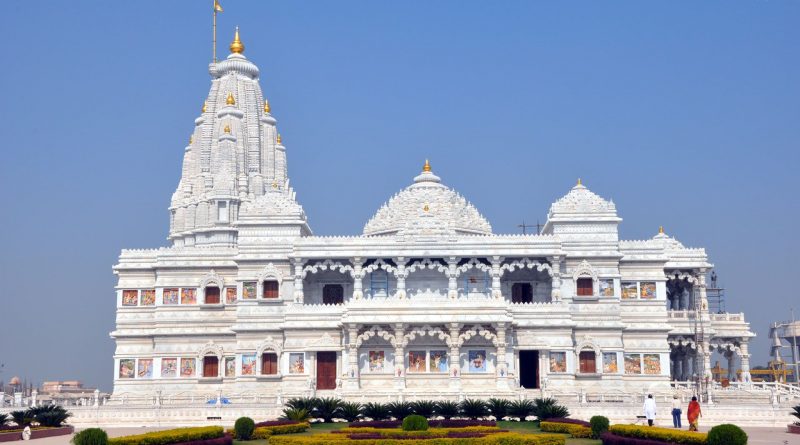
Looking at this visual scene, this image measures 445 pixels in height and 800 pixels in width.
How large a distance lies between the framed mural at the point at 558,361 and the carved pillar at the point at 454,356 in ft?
18.1

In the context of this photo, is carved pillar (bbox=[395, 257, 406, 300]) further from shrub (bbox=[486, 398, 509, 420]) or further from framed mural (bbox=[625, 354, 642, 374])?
shrub (bbox=[486, 398, 509, 420])

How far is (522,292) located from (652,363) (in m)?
8.49

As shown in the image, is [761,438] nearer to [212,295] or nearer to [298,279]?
[298,279]

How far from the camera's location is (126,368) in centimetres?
6159

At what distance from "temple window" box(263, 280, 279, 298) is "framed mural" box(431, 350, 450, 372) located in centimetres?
1035

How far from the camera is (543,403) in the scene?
40.1 meters

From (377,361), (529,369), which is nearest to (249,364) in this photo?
(377,361)

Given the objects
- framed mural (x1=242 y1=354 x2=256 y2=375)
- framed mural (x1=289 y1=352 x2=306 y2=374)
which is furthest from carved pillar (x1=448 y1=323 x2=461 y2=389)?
framed mural (x1=242 y1=354 x2=256 y2=375)

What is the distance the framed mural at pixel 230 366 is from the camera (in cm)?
6016

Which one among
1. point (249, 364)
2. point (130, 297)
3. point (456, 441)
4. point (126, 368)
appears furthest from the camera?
point (130, 297)

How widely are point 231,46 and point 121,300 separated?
22.5 metres

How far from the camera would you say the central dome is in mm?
59656

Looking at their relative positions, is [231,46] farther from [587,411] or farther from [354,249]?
[587,411]

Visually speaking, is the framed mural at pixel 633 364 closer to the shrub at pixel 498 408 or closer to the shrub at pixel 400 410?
the shrub at pixel 498 408
